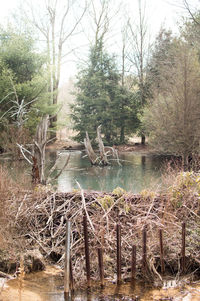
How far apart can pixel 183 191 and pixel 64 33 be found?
33116 mm

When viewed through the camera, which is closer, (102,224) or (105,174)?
(102,224)

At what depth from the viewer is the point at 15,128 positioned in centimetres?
2319

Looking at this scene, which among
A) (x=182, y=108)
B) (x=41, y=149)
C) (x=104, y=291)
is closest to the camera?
(x=104, y=291)

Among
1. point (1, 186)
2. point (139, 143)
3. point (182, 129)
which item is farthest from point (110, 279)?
point (139, 143)

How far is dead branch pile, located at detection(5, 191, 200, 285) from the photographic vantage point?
538 cm

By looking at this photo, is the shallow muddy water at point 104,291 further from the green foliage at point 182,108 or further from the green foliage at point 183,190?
the green foliage at point 182,108

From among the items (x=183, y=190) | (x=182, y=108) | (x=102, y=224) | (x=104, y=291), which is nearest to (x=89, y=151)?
(x=182, y=108)

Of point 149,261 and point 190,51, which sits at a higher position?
point 190,51

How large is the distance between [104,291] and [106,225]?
128 centimetres

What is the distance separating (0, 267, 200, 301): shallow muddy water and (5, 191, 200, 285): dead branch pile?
24cm

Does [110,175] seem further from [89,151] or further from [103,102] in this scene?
[103,102]

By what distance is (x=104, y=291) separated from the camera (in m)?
4.64

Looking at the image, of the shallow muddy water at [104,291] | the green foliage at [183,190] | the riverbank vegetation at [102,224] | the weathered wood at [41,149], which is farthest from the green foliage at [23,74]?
the shallow muddy water at [104,291]

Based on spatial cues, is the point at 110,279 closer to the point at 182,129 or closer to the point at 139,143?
the point at 182,129
